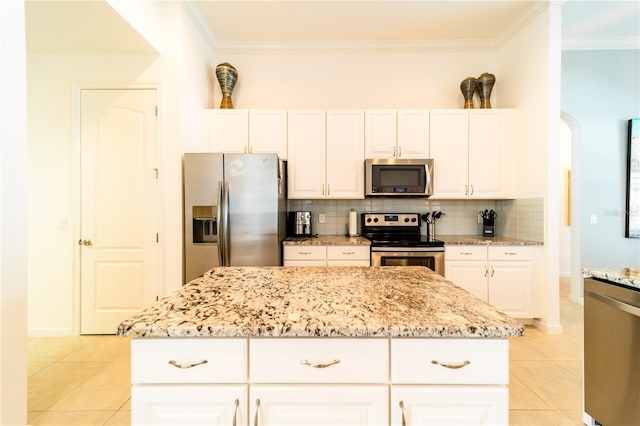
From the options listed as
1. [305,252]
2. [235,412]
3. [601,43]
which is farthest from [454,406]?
[601,43]

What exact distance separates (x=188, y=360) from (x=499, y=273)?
125 inches

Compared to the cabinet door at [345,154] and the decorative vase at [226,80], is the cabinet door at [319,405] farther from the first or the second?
the decorative vase at [226,80]

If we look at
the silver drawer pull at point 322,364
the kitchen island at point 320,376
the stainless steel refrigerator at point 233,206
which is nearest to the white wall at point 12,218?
the kitchen island at point 320,376

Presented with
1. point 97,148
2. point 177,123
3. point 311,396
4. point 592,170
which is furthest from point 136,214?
point 592,170

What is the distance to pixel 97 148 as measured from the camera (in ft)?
10.2

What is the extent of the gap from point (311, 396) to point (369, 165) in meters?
2.76

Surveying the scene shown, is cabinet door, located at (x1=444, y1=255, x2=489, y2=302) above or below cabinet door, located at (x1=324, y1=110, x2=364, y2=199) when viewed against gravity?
below

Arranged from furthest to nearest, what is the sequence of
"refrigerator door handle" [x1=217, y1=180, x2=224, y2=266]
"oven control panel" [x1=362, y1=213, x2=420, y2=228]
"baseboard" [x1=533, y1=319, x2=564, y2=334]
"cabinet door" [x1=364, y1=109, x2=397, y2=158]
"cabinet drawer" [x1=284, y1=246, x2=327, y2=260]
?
"oven control panel" [x1=362, y1=213, x2=420, y2=228], "cabinet door" [x1=364, y1=109, x2=397, y2=158], "cabinet drawer" [x1=284, y1=246, x2=327, y2=260], "baseboard" [x1=533, y1=319, x2=564, y2=334], "refrigerator door handle" [x1=217, y1=180, x2=224, y2=266]

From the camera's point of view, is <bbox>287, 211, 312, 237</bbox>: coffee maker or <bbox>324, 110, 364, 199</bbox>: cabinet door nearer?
<bbox>324, 110, 364, 199</bbox>: cabinet door

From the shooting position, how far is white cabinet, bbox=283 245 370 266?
3.24 m

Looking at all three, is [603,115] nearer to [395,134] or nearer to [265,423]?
[395,134]

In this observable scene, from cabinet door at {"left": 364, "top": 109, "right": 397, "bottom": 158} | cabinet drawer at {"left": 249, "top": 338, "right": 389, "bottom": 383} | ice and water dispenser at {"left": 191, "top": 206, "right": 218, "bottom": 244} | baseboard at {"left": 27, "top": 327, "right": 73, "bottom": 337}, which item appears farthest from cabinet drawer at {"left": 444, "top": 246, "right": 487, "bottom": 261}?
baseboard at {"left": 27, "top": 327, "right": 73, "bottom": 337}

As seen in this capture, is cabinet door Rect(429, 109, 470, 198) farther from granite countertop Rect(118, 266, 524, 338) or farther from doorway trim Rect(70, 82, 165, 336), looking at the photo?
doorway trim Rect(70, 82, 165, 336)

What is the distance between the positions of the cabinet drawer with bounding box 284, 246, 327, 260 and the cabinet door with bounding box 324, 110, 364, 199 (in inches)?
25.6
